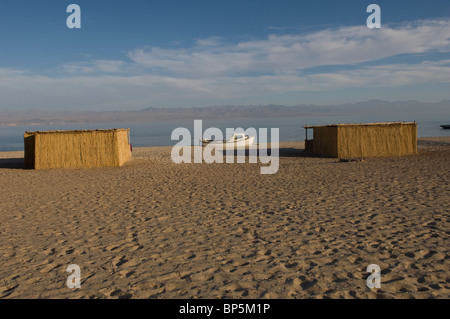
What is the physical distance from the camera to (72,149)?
18078 mm

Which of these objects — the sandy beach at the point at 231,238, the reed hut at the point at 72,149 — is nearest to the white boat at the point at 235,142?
the reed hut at the point at 72,149

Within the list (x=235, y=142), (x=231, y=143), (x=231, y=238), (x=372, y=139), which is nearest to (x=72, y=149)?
(x=231, y=238)

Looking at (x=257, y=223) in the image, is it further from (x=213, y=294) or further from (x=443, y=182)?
(x=443, y=182)

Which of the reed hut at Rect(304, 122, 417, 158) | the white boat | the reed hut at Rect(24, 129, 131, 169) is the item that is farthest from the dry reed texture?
the reed hut at Rect(24, 129, 131, 169)

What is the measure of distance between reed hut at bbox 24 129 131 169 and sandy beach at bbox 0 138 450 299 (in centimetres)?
523

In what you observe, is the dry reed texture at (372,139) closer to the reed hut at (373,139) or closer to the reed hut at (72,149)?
the reed hut at (373,139)

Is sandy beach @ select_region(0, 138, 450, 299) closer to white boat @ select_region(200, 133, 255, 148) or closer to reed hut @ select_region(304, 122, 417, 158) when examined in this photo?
reed hut @ select_region(304, 122, 417, 158)

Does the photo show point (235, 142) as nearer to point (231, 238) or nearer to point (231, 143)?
point (231, 143)

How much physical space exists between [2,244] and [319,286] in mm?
5909

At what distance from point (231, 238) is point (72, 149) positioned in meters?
14.3

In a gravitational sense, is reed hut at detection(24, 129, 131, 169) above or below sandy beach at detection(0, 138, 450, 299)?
above

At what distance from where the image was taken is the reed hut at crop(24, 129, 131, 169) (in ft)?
58.6
